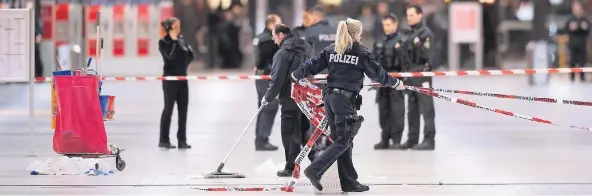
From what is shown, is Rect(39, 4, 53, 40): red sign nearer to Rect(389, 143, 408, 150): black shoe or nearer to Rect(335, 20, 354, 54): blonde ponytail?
Rect(389, 143, 408, 150): black shoe

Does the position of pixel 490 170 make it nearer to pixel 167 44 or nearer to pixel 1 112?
pixel 167 44

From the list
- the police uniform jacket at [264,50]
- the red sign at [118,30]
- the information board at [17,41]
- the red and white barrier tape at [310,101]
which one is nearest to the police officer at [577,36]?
the red sign at [118,30]

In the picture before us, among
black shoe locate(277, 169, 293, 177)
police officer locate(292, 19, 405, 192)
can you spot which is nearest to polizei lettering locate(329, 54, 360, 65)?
police officer locate(292, 19, 405, 192)

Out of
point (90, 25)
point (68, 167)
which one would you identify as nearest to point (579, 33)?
point (90, 25)

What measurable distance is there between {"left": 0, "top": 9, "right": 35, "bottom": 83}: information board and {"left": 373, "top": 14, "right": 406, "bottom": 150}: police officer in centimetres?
369

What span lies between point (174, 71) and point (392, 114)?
95.4 inches

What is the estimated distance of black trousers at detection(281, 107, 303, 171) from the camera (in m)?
13.5

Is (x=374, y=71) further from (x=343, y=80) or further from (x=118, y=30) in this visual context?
(x=118, y=30)

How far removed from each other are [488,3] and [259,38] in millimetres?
21366

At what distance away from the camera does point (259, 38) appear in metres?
15.8

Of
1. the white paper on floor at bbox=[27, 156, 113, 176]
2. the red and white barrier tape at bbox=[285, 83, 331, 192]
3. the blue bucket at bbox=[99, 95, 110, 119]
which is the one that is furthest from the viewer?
the blue bucket at bbox=[99, 95, 110, 119]

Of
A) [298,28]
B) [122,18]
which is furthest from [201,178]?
[122,18]

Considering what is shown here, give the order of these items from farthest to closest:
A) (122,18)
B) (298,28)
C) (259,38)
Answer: (122,18), (298,28), (259,38)

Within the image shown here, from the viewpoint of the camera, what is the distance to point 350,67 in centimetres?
1193
